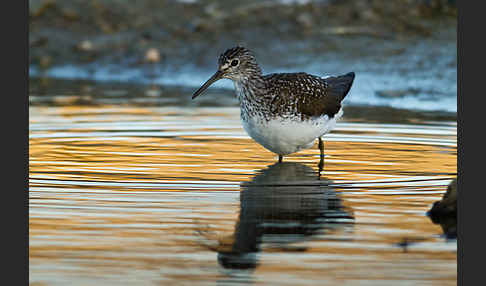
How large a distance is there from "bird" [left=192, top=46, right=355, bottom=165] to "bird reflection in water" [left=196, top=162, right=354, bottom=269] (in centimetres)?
61

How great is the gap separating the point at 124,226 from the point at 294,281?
174cm

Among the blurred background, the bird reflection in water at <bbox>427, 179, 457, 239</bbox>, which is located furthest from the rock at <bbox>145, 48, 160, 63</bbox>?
the bird reflection in water at <bbox>427, 179, 457, 239</bbox>

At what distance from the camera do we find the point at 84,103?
14.0m

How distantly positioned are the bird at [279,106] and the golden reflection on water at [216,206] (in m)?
0.29

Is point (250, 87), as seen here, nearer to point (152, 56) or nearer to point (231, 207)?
point (231, 207)

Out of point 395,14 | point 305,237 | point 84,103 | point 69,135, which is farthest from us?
point 395,14

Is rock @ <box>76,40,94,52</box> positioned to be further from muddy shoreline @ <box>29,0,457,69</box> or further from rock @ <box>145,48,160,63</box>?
rock @ <box>145,48,160,63</box>

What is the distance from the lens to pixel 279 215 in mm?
6680

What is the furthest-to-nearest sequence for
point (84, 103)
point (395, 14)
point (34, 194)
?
point (395, 14) < point (84, 103) < point (34, 194)

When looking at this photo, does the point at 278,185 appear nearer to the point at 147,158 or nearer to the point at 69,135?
the point at 147,158

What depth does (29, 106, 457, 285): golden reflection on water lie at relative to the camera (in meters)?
5.37

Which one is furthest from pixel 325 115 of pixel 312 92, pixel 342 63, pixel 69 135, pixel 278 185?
pixel 342 63

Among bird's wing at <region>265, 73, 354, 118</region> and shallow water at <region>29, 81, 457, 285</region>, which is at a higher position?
bird's wing at <region>265, 73, 354, 118</region>

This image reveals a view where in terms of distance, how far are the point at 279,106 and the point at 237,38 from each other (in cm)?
874
